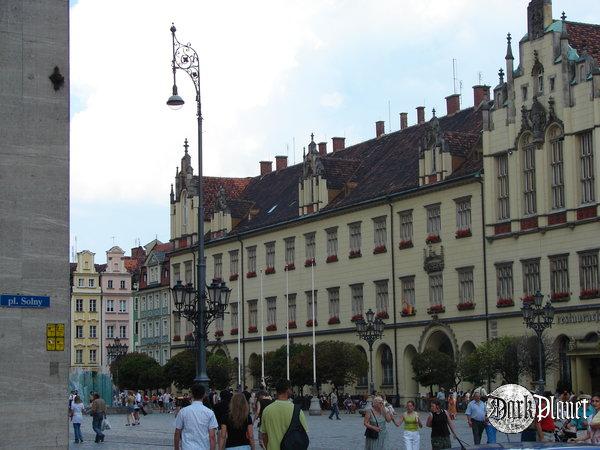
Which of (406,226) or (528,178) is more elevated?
(528,178)

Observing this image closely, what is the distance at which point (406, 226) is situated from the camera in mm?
72875

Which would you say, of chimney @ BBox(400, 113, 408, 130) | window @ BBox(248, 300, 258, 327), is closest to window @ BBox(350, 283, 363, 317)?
window @ BBox(248, 300, 258, 327)

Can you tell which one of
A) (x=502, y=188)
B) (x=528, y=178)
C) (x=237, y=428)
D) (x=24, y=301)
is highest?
(x=528, y=178)

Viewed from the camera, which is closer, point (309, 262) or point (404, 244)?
point (404, 244)

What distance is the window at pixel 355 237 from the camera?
253 feet

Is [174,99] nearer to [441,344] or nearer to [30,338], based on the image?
[30,338]

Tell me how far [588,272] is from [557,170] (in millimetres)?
4906

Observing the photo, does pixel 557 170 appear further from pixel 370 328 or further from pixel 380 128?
pixel 380 128

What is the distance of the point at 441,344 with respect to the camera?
7075 cm

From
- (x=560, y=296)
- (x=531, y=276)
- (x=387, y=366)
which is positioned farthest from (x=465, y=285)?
(x=387, y=366)

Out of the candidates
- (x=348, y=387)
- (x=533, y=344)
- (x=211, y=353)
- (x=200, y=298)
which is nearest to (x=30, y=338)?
(x=200, y=298)

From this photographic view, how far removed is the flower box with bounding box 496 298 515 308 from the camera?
64.3m

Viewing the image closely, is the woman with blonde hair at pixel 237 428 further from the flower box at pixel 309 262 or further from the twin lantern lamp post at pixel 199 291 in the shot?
the flower box at pixel 309 262

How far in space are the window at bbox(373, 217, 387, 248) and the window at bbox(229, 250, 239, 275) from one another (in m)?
17.1
